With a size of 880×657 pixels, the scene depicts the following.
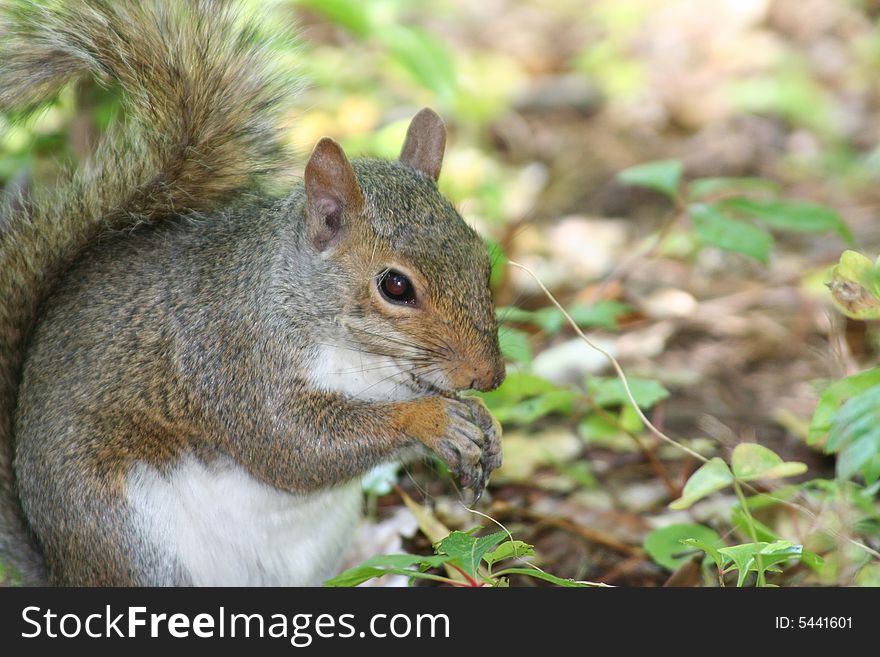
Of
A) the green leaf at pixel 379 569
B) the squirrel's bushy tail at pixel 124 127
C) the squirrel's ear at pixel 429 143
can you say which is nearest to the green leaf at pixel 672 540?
the green leaf at pixel 379 569

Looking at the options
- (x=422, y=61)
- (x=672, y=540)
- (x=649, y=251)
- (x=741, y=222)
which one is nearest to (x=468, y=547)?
(x=672, y=540)

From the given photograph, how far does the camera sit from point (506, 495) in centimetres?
272

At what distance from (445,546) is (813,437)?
742 millimetres

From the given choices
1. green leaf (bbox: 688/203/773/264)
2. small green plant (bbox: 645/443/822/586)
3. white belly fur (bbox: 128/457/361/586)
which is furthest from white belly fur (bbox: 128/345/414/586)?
green leaf (bbox: 688/203/773/264)

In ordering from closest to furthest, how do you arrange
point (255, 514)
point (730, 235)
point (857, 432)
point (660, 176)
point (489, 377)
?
point (857, 432) < point (489, 377) < point (255, 514) < point (730, 235) < point (660, 176)

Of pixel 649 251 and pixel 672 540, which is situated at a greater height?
pixel 649 251

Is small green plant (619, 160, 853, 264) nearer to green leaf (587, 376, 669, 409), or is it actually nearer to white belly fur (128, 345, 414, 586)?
green leaf (587, 376, 669, 409)

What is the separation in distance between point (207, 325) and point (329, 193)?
37 cm

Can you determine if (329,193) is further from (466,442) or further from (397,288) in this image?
(466,442)

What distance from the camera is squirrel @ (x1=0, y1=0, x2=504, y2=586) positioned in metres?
2.02

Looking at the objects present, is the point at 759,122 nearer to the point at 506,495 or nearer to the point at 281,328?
the point at 506,495

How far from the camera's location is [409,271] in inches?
77.7

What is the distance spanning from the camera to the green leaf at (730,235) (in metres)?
2.56

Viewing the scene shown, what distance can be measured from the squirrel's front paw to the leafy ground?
188 mm
